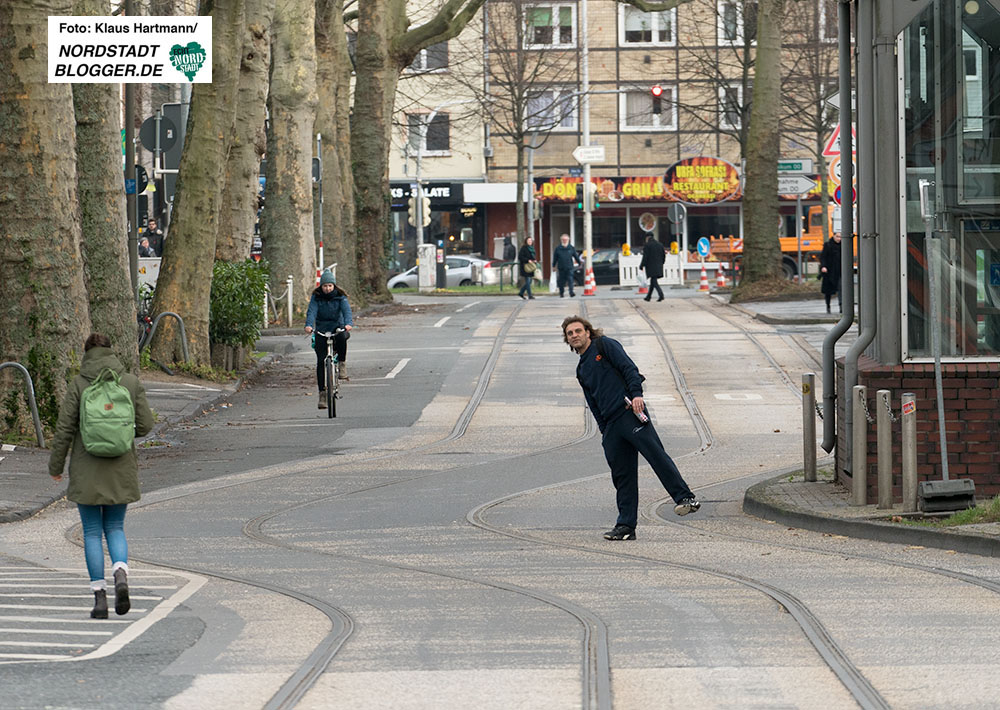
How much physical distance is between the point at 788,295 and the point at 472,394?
17.0m

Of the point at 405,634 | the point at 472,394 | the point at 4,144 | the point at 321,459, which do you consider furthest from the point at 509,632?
the point at 472,394

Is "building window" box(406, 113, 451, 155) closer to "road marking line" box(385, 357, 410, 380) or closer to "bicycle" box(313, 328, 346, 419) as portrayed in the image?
"road marking line" box(385, 357, 410, 380)

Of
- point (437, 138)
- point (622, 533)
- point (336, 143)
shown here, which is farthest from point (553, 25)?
point (622, 533)

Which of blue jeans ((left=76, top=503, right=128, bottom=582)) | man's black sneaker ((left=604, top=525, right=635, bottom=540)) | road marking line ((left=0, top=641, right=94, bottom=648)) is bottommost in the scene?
man's black sneaker ((left=604, top=525, right=635, bottom=540))

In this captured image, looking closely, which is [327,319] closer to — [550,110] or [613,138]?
[550,110]

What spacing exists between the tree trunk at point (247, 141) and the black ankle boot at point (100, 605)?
52.6 feet

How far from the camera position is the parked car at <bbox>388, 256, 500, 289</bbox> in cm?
5854

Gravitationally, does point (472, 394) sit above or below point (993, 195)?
below

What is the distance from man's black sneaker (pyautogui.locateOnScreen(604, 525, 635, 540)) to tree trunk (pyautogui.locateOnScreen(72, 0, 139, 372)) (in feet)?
30.3

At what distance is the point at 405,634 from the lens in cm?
801

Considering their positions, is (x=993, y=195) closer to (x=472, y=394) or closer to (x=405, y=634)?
(x=405, y=634)

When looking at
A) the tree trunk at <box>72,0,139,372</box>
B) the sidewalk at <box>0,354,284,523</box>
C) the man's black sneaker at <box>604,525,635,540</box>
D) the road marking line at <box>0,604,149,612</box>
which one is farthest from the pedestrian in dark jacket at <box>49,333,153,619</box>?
the tree trunk at <box>72,0,139,372</box>

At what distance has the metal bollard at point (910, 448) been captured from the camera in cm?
1148

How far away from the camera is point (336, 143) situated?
3844 cm
